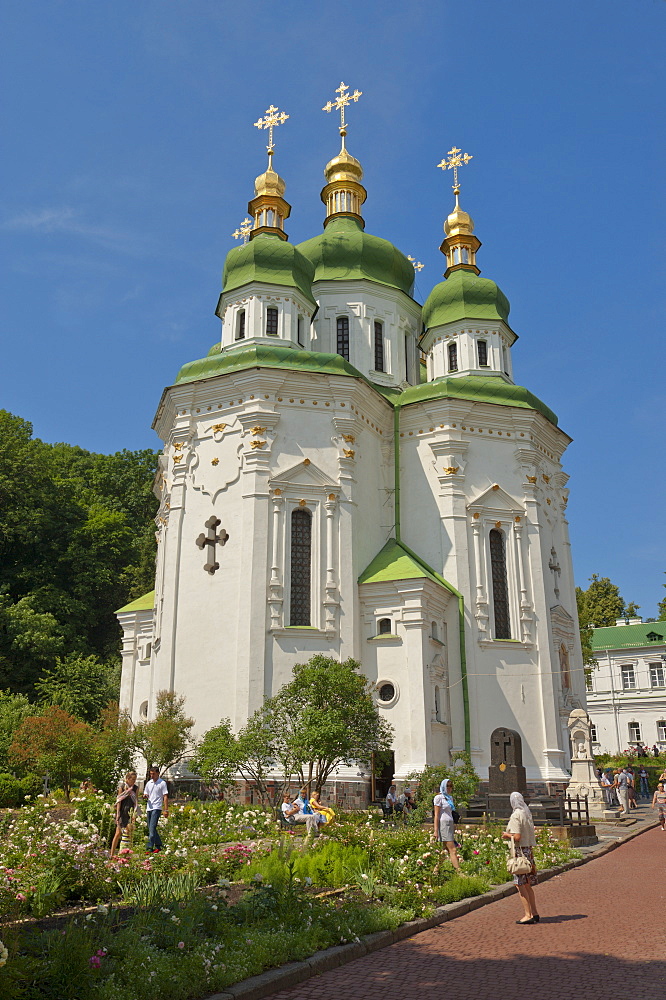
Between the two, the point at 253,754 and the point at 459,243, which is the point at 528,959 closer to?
the point at 253,754

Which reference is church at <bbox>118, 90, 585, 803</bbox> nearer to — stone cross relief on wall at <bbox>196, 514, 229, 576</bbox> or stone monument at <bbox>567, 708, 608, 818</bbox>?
stone cross relief on wall at <bbox>196, 514, 229, 576</bbox>

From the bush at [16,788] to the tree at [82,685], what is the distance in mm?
6238

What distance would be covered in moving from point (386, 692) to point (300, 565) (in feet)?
13.0

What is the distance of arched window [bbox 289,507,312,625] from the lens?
21.4 metres

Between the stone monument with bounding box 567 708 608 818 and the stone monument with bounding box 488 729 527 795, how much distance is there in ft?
5.37

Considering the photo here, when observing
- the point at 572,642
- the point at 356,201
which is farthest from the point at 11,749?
the point at 356,201

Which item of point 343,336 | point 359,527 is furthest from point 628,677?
point 359,527

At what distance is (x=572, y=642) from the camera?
26.1 meters

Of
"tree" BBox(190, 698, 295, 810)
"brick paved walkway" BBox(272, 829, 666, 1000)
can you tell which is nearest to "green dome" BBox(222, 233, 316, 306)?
"tree" BBox(190, 698, 295, 810)

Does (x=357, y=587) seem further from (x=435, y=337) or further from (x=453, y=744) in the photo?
(x=435, y=337)

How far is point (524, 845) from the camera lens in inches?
362

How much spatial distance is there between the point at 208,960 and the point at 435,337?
2471 cm

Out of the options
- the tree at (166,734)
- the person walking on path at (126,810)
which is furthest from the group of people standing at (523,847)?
the tree at (166,734)

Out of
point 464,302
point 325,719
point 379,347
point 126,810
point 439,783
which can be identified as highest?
point 464,302
